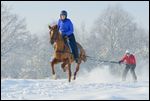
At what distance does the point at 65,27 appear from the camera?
19.8m

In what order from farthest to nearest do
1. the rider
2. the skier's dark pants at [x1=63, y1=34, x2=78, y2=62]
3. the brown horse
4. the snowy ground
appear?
the skier's dark pants at [x1=63, y1=34, x2=78, y2=62], the rider, the brown horse, the snowy ground

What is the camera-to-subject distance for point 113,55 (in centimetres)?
5984

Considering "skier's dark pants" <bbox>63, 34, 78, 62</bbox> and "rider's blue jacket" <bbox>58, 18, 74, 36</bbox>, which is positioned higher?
"rider's blue jacket" <bbox>58, 18, 74, 36</bbox>

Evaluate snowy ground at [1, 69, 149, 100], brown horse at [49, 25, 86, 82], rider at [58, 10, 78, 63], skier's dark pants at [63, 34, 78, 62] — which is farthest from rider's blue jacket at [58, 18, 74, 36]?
snowy ground at [1, 69, 149, 100]

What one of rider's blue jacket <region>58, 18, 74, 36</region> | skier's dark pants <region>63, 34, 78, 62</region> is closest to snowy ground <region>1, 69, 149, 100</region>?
skier's dark pants <region>63, 34, 78, 62</region>

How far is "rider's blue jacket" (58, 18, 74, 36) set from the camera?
774 inches

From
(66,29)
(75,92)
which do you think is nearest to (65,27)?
(66,29)

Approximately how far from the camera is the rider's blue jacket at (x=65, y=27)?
19.7 metres

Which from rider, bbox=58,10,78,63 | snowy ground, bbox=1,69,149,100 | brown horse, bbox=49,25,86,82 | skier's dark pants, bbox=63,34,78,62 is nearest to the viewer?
snowy ground, bbox=1,69,149,100

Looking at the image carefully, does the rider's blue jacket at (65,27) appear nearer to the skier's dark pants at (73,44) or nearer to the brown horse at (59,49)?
the skier's dark pants at (73,44)

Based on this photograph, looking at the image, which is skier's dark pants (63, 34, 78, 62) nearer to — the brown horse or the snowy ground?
the brown horse

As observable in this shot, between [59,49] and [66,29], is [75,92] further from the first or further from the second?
[66,29]

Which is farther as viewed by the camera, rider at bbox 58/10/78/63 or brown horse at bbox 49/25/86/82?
rider at bbox 58/10/78/63

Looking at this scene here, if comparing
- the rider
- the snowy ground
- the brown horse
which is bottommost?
the snowy ground
